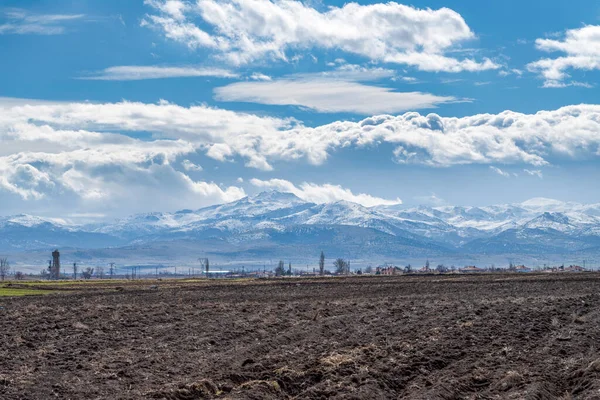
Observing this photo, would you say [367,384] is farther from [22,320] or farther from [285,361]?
[22,320]

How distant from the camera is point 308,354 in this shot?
3003 centimetres

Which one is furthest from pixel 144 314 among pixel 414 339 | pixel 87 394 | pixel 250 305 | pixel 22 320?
pixel 87 394

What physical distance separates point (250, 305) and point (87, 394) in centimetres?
2810

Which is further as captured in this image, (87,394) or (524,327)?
(524,327)

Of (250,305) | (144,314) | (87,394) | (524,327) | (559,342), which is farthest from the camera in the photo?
(250,305)

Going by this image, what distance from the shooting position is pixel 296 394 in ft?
81.6

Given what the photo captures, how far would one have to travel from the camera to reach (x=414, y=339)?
32.8 meters

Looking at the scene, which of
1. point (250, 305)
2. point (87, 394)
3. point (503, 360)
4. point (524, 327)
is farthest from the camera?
point (250, 305)

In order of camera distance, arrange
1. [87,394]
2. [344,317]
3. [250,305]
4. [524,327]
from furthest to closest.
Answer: [250,305]
[344,317]
[524,327]
[87,394]

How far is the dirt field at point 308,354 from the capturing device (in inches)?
970

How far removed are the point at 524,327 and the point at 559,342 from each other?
4503 mm

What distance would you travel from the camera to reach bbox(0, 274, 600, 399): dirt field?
24.6 m

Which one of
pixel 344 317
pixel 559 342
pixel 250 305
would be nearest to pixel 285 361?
pixel 559 342

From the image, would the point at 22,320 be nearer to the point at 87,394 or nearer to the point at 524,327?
the point at 87,394
